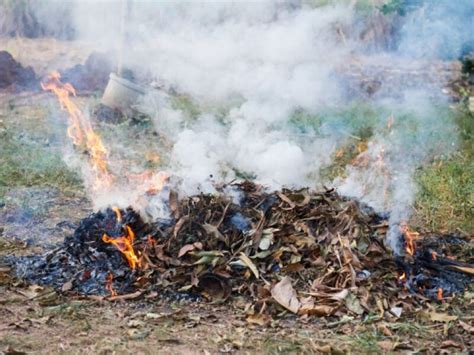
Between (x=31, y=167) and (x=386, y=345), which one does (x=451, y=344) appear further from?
(x=31, y=167)

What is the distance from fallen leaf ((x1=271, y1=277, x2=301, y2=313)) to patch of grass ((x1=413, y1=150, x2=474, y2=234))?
2.51 m

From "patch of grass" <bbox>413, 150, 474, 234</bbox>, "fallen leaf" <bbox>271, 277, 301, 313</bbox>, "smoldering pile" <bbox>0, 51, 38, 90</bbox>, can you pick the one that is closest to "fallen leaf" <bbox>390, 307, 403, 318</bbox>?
"fallen leaf" <bbox>271, 277, 301, 313</bbox>

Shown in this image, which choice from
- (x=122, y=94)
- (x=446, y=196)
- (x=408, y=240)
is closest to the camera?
(x=408, y=240)

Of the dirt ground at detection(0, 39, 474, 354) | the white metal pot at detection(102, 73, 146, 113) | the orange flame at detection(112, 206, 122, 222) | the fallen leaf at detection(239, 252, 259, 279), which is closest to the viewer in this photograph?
the dirt ground at detection(0, 39, 474, 354)

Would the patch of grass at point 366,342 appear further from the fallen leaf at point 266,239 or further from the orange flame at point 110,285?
the orange flame at point 110,285

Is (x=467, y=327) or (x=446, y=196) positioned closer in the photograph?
(x=467, y=327)

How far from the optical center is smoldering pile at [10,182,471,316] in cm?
471

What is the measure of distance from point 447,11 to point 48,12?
27.5ft

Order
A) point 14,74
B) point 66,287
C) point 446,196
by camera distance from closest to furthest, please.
Answer: 1. point 66,287
2. point 446,196
3. point 14,74

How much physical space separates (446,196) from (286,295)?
333 cm

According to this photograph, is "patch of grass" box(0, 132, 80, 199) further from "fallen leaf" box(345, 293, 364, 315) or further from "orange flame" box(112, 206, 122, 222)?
"fallen leaf" box(345, 293, 364, 315)

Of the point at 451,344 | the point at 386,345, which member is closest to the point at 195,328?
the point at 386,345

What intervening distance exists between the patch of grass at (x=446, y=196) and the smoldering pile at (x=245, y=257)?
1.45 metres

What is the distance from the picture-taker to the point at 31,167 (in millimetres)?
7969
